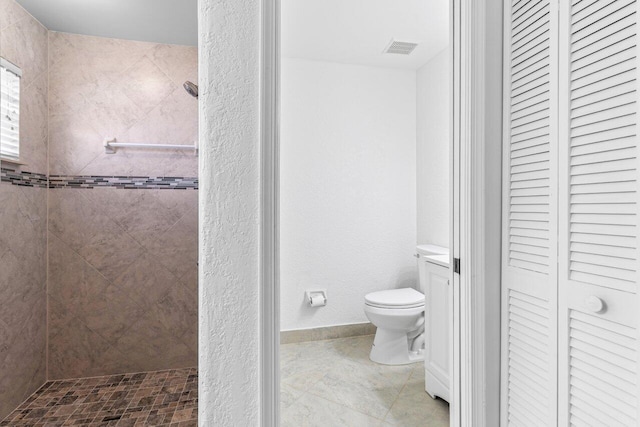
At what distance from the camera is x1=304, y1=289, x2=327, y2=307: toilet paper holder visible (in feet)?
8.97

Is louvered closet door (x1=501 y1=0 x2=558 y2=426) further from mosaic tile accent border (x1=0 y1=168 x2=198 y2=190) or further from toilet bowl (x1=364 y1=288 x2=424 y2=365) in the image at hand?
mosaic tile accent border (x1=0 y1=168 x2=198 y2=190)

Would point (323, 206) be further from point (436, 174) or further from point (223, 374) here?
point (223, 374)

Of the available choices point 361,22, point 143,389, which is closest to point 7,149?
point 143,389

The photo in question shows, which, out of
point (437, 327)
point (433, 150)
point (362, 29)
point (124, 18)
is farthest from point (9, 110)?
point (433, 150)

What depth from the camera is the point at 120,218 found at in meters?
2.28

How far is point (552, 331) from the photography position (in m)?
1.04

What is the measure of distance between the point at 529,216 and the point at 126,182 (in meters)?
2.24

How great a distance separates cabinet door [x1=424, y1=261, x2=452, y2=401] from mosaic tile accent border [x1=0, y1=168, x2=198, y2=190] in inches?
63.9

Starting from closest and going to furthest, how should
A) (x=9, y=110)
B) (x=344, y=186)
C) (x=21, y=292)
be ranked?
(x=9, y=110) → (x=21, y=292) → (x=344, y=186)

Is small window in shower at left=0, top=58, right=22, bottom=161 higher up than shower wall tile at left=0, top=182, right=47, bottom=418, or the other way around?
small window in shower at left=0, top=58, right=22, bottom=161

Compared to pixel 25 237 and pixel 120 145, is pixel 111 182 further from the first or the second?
pixel 25 237

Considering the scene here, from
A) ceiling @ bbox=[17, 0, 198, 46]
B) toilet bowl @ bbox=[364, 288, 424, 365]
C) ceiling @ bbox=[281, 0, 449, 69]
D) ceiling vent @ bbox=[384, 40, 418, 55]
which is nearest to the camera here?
ceiling @ bbox=[17, 0, 198, 46]

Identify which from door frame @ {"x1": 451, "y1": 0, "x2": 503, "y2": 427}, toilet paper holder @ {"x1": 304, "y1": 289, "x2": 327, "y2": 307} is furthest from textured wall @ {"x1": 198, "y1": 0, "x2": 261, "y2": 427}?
toilet paper holder @ {"x1": 304, "y1": 289, "x2": 327, "y2": 307}

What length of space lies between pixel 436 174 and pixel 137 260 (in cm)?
220
